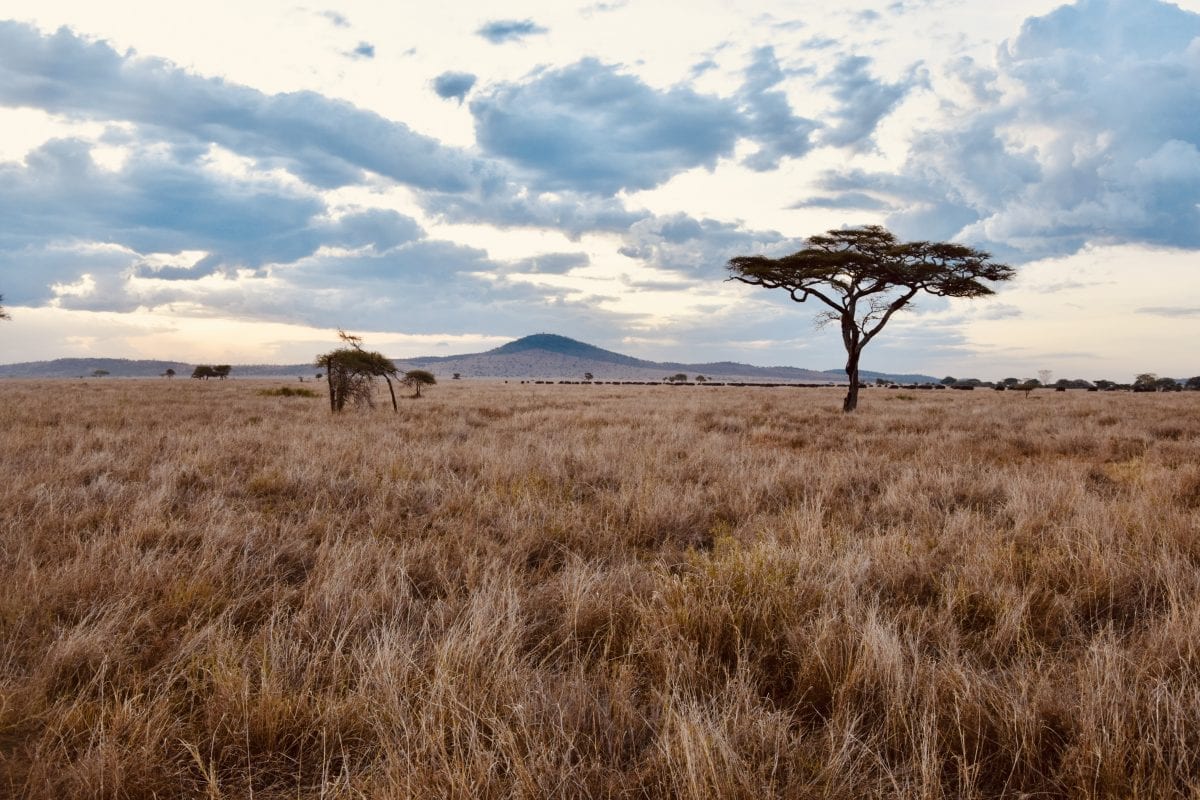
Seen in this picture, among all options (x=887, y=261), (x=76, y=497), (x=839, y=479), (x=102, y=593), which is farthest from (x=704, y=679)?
(x=887, y=261)

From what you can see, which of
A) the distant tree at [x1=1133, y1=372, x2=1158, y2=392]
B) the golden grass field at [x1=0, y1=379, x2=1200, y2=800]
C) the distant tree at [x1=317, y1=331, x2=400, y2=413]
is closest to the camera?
the golden grass field at [x1=0, y1=379, x2=1200, y2=800]

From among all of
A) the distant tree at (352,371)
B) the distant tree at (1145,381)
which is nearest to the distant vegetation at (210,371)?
the distant tree at (352,371)

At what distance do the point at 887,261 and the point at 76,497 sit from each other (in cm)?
2595

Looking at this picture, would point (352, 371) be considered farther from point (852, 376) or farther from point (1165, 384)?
point (1165, 384)

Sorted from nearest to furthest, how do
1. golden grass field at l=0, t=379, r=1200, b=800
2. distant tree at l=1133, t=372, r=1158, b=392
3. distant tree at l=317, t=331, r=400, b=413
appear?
golden grass field at l=0, t=379, r=1200, b=800 < distant tree at l=317, t=331, r=400, b=413 < distant tree at l=1133, t=372, r=1158, b=392

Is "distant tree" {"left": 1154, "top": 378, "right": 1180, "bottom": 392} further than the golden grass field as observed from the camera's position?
Yes

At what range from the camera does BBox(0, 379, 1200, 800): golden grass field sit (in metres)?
2.12

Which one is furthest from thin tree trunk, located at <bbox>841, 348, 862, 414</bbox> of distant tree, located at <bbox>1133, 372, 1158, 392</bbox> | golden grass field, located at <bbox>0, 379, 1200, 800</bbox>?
distant tree, located at <bbox>1133, 372, 1158, 392</bbox>

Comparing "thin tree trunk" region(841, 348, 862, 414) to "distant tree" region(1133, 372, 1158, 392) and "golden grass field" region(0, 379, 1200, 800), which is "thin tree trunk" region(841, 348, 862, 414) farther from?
"distant tree" region(1133, 372, 1158, 392)

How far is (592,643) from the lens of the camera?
3211mm

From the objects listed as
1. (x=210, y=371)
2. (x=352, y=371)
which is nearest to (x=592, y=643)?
(x=352, y=371)

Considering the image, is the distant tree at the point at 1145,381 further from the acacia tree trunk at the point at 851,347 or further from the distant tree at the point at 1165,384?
the acacia tree trunk at the point at 851,347

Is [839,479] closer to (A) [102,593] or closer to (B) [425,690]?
(B) [425,690]

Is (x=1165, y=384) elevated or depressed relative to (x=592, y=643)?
elevated
